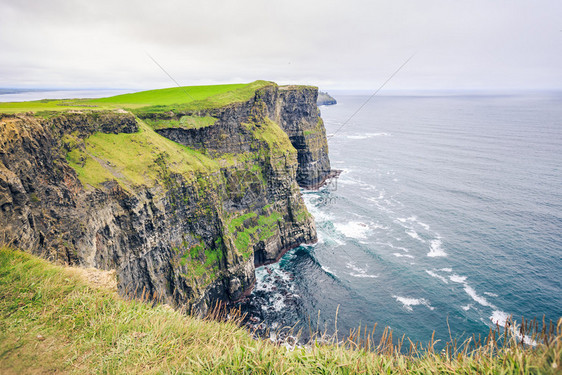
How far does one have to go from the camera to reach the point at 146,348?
9.05m

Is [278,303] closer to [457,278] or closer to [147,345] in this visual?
[457,278]

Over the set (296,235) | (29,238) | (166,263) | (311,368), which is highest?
(311,368)

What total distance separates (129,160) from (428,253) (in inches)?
2234

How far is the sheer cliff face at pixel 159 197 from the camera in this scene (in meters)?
26.5

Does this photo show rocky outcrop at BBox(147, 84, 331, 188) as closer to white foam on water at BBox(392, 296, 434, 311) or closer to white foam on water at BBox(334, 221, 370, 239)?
white foam on water at BBox(334, 221, 370, 239)

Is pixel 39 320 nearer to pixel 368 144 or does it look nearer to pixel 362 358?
pixel 362 358

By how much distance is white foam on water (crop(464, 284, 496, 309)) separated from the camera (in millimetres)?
44700

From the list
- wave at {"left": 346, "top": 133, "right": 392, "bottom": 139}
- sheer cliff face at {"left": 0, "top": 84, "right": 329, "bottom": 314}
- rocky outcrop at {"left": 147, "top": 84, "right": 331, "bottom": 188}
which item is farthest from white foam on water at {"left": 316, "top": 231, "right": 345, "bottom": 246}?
wave at {"left": 346, "top": 133, "right": 392, "bottom": 139}

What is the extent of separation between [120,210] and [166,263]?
422 inches

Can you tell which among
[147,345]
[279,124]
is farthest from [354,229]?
[147,345]

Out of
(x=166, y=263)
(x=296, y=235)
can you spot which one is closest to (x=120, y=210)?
(x=166, y=263)

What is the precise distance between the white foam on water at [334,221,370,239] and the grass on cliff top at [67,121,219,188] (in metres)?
37.1

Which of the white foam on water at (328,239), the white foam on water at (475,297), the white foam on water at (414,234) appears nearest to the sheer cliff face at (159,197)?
the white foam on water at (328,239)

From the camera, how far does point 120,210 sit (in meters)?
35.2
